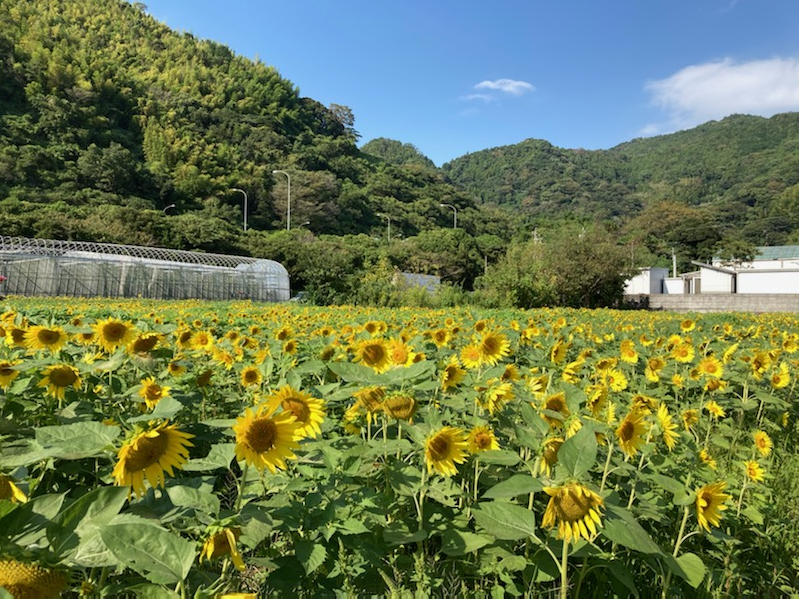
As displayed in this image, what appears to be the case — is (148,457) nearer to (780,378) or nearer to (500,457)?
(500,457)

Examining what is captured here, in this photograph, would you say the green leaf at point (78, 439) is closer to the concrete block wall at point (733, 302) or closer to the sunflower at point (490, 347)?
the sunflower at point (490, 347)

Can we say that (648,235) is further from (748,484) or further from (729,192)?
(748,484)

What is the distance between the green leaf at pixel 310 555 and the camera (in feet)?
3.27

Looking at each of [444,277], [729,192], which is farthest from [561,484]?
[729,192]

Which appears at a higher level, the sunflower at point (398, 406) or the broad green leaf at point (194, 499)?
the sunflower at point (398, 406)

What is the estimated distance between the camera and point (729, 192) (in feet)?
250

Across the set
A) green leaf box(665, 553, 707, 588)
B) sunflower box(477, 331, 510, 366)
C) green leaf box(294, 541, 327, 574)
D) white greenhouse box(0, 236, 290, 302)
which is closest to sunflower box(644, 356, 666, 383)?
sunflower box(477, 331, 510, 366)

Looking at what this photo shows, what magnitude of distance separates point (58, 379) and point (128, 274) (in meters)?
20.7

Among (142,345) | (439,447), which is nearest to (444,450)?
(439,447)

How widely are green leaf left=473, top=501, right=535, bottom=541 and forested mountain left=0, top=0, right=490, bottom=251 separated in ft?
102

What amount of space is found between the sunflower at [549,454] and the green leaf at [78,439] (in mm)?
918

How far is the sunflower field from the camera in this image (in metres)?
0.76

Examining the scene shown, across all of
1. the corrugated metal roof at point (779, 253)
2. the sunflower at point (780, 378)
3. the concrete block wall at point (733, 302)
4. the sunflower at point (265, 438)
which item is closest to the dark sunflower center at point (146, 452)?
the sunflower at point (265, 438)

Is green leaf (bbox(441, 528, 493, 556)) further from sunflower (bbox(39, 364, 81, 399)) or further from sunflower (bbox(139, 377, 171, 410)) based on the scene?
sunflower (bbox(39, 364, 81, 399))
